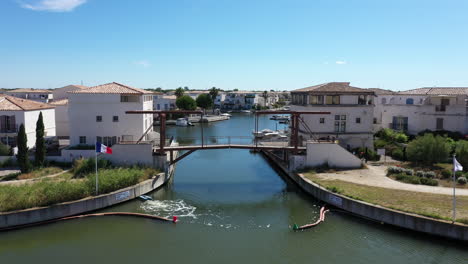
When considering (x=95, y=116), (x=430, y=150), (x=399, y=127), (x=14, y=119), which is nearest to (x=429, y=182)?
(x=430, y=150)

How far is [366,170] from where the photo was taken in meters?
33.2

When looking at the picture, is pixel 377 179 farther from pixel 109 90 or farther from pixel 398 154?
pixel 109 90

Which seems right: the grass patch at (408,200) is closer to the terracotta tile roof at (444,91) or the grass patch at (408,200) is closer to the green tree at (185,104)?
the terracotta tile roof at (444,91)

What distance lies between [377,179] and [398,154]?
8.67m

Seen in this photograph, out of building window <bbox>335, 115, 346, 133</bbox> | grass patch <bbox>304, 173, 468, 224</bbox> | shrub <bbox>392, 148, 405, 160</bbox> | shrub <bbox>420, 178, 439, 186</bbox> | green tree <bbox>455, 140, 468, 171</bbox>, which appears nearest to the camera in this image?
grass patch <bbox>304, 173, 468, 224</bbox>

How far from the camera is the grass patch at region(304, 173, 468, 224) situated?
22.2 meters

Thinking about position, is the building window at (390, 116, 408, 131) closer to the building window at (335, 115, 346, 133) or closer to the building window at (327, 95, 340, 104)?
the building window at (335, 115, 346, 133)

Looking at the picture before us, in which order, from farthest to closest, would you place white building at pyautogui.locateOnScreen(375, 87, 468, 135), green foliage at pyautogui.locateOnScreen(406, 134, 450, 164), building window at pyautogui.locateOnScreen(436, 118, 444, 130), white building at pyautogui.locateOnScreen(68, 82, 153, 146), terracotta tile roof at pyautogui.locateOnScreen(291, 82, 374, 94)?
building window at pyautogui.locateOnScreen(436, 118, 444, 130) → white building at pyautogui.locateOnScreen(375, 87, 468, 135) → terracotta tile roof at pyautogui.locateOnScreen(291, 82, 374, 94) → white building at pyautogui.locateOnScreen(68, 82, 153, 146) → green foliage at pyautogui.locateOnScreen(406, 134, 450, 164)

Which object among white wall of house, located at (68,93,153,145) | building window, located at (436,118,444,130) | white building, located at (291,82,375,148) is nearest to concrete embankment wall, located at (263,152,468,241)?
white building, located at (291,82,375,148)

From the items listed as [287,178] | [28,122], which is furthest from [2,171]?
[287,178]

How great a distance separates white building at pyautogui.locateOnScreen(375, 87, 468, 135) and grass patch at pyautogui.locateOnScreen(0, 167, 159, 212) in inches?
1308

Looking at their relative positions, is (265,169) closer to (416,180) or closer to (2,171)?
(416,180)

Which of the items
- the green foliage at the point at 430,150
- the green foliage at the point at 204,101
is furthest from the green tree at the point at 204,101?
the green foliage at the point at 430,150

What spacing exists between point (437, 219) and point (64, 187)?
2298 centimetres
